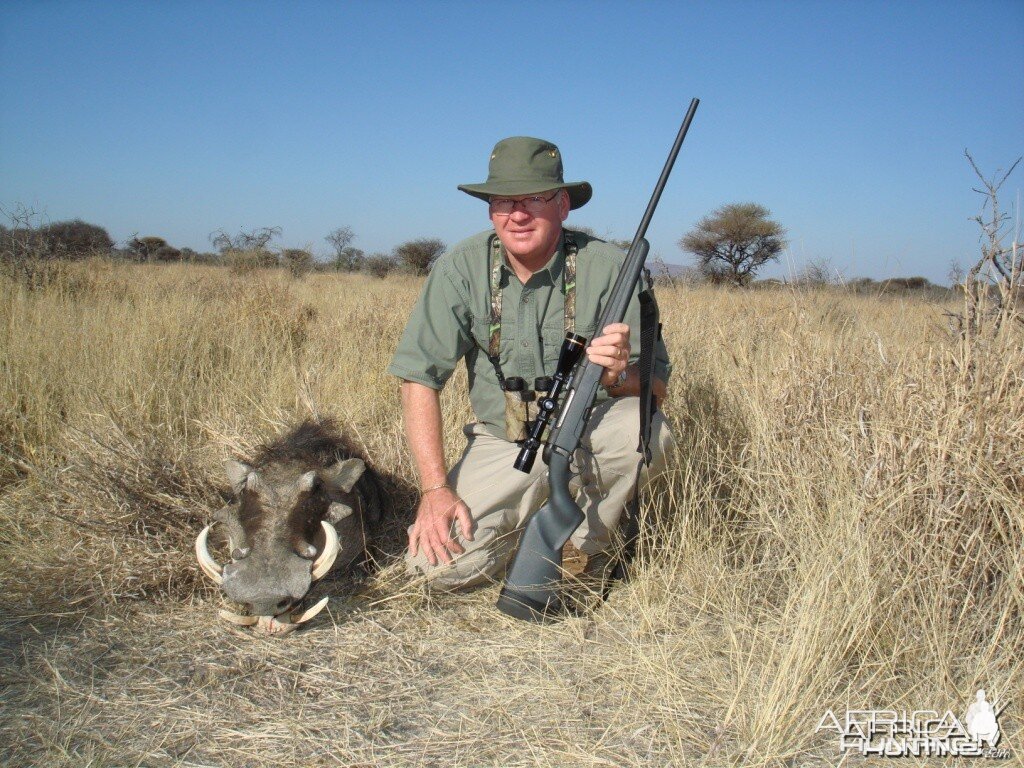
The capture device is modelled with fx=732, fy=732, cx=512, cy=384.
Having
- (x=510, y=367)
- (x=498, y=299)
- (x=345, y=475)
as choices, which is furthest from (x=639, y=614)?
(x=498, y=299)

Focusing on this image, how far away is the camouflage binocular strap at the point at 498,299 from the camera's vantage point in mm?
3279

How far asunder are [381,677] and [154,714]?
0.69 m

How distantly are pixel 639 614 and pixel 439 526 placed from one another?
85 centimetres

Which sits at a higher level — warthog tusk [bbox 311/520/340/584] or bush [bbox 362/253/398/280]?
bush [bbox 362/253/398/280]

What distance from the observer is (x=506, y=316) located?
10.8 feet

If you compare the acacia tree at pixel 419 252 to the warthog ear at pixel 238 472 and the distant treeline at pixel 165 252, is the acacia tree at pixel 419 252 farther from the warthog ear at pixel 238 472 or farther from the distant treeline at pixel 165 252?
the warthog ear at pixel 238 472

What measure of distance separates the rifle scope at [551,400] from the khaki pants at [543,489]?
20cm

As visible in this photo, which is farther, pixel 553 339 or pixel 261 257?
pixel 261 257

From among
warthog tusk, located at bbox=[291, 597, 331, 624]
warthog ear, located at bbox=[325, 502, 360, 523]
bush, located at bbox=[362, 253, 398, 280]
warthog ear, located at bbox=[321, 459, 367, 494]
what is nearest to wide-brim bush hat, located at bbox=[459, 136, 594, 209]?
warthog ear, located at bbox=[321, 459, 367, 494]

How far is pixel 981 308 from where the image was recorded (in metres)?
2.72

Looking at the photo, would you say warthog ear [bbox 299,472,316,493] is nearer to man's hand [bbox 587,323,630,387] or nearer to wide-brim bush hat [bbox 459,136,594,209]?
man's hand [bbox 587,323,630,387]

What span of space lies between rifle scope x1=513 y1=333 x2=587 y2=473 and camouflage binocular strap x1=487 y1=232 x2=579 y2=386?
33 cm

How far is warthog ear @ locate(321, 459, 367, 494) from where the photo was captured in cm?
296

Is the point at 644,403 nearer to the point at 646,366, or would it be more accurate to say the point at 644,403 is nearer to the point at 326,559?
the point at 646,366
